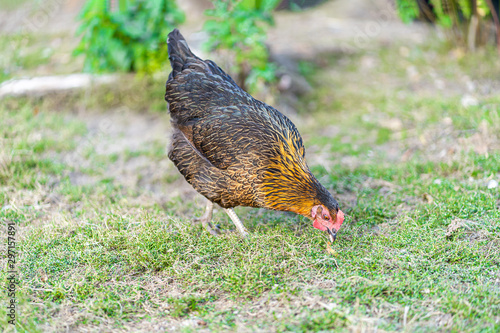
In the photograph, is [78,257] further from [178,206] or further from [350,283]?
[350,283]

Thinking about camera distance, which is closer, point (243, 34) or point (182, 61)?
point (182, 61)

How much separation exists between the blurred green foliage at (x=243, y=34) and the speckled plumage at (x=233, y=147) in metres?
1.79

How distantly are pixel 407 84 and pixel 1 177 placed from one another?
567cm

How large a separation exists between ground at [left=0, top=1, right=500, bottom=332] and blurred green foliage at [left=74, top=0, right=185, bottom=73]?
316 millimetres

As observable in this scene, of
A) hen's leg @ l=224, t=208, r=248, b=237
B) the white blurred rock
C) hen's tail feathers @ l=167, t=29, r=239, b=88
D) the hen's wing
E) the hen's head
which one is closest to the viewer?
the hen's head

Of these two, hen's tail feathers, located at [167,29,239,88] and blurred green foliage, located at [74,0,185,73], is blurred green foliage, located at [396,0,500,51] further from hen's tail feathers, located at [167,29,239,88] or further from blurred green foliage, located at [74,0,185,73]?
hen's tail feathers, located at [167,29,239,88]

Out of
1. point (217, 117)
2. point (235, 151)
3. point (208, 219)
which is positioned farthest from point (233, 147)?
point (208, 219)

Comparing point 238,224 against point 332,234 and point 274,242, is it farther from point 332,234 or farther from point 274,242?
point 332,234

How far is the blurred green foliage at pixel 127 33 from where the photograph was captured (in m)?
5.55

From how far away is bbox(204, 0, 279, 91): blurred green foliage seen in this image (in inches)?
213

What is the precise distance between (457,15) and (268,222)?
535cm

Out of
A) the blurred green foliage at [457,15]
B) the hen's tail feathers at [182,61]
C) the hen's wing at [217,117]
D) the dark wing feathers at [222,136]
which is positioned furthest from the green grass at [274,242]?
the blurred green foliage at [457,15]

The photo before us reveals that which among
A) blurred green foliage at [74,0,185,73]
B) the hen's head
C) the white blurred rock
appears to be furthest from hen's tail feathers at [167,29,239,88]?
the white blurred rock

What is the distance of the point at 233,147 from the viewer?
325cm
